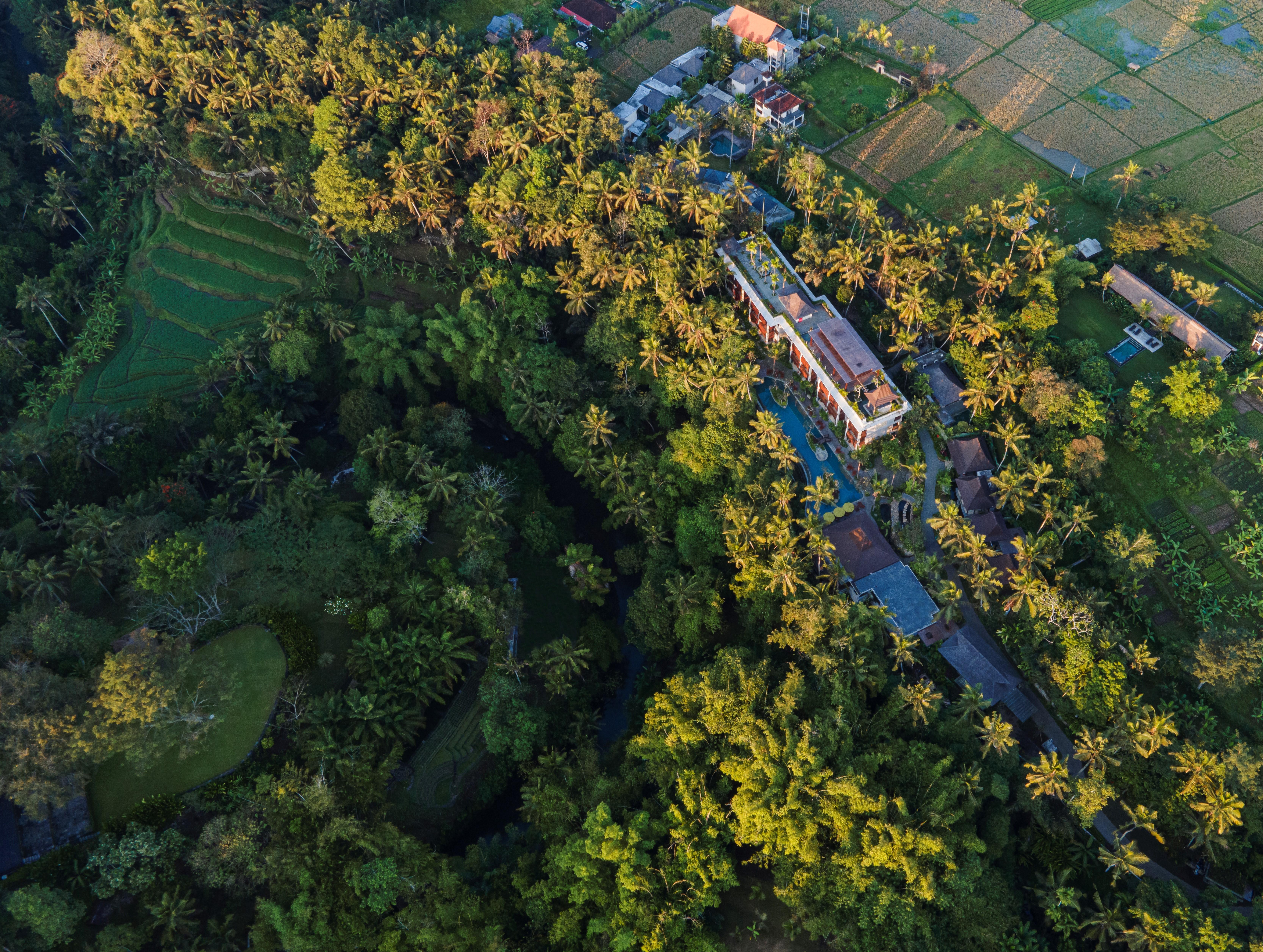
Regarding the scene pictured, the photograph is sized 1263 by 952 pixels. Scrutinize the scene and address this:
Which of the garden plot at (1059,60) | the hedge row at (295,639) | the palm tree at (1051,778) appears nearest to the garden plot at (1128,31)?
the garden plot at (1059,60)

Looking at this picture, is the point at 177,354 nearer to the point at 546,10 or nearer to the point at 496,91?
the point at 496,91

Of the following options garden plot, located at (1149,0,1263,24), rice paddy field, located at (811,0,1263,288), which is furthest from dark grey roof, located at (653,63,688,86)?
garden plot, located at (1149,0,1263,24)

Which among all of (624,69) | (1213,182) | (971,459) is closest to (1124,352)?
(971,459)

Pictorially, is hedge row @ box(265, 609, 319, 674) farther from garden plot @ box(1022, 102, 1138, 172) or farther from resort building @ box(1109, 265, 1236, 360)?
garden plot @ box(1022, 102, 1138, 172)

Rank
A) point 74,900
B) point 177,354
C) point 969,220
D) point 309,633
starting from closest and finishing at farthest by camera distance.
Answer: point 74,900 → point 309,633 → point 969,220 → point 177,354

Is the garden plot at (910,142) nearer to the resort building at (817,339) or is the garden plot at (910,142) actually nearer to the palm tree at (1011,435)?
the resort building at (817,339)

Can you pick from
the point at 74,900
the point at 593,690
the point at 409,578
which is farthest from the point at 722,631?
the point at 74,900
